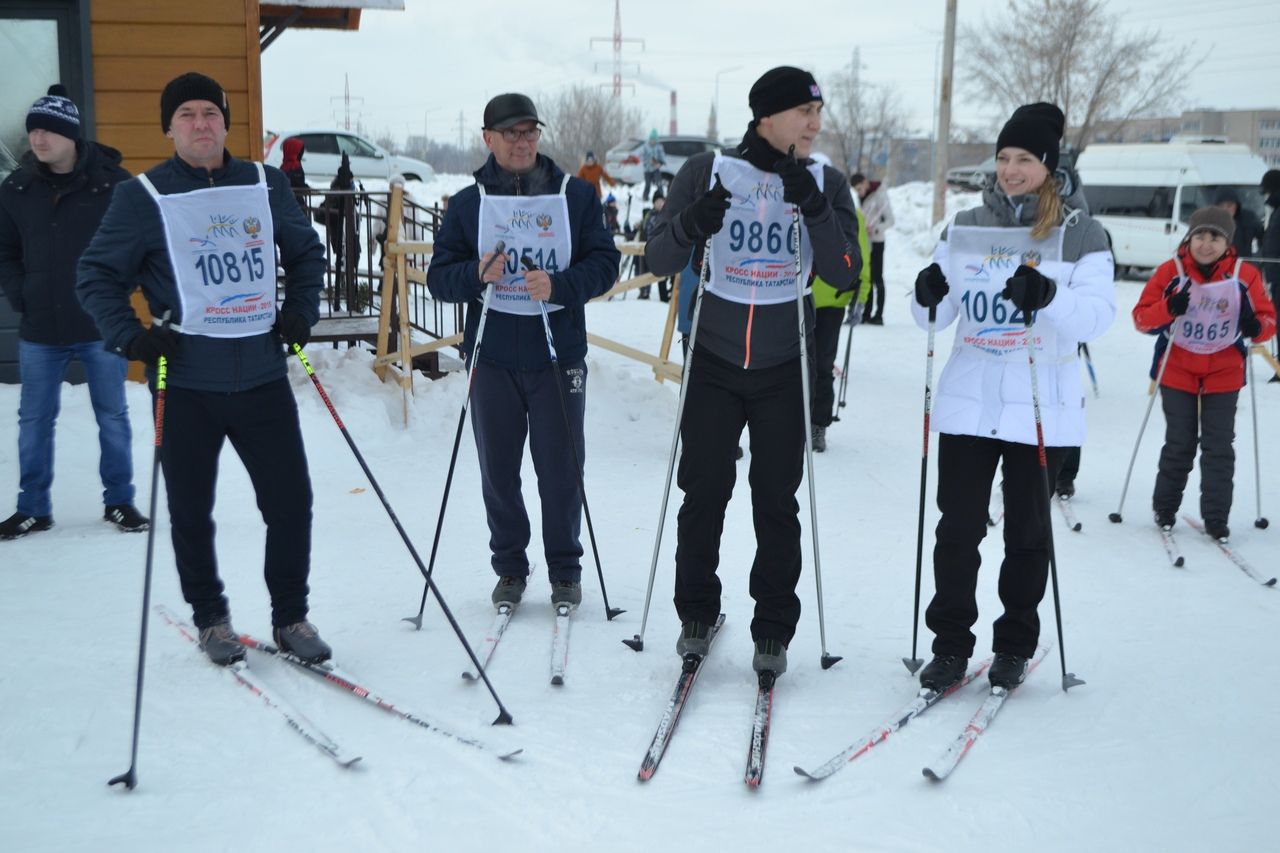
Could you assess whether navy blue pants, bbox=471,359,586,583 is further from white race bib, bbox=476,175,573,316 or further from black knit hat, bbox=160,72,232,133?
black knit hat, bbox=160,72,232,133

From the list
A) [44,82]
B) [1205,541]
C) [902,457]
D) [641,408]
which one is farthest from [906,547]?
[44,82]

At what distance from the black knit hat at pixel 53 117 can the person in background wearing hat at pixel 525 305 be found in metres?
2.09

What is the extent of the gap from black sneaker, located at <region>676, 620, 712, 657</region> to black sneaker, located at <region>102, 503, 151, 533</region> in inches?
119

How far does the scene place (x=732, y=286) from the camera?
3721mm

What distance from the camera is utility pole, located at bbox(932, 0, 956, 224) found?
66.7ft

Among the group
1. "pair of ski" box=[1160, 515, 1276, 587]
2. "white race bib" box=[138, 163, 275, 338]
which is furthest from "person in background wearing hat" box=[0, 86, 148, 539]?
"pair of ski" box=[1160, 515, 1276, 587]

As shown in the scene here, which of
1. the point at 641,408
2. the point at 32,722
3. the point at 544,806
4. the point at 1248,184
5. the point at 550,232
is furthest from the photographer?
the point at 1248,184

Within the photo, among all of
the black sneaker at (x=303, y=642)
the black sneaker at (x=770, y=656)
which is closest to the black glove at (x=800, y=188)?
the black sneaker at (x=770, y=656)

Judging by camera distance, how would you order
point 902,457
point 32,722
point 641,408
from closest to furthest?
point 32,722 → point 902,457 → point 641,408

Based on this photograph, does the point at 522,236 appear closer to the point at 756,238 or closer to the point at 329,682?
the point at 756,238

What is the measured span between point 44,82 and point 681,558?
250 inches

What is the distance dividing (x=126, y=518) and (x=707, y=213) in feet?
11.7

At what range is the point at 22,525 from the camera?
5.38 metres

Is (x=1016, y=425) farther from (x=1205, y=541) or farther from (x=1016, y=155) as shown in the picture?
(x=1205, y=541)
